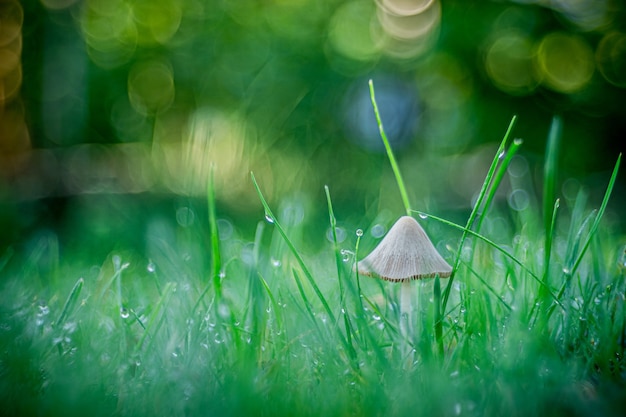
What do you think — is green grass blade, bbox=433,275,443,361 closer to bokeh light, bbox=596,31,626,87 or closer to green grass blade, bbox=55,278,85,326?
green grass blade, bbox=55,278,85,326

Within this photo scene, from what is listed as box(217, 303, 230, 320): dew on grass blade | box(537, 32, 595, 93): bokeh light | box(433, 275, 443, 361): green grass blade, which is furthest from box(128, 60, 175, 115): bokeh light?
box(433, 275, 443, 361): green grass blade

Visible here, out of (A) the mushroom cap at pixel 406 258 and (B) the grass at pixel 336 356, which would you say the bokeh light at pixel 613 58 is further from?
(A) the mushroom cap at pixel 406 258

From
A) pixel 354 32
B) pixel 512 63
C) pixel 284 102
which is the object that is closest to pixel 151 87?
pixel 284 102

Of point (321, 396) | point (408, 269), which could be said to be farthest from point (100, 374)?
point (408, 269)

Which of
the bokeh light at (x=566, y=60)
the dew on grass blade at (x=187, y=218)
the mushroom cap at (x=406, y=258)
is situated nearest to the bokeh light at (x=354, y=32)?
the bokeh light at (x=566, y=60)

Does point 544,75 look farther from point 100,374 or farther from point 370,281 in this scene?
point 100,374

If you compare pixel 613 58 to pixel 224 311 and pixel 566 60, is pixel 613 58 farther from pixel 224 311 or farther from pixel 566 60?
pixel 224 311
